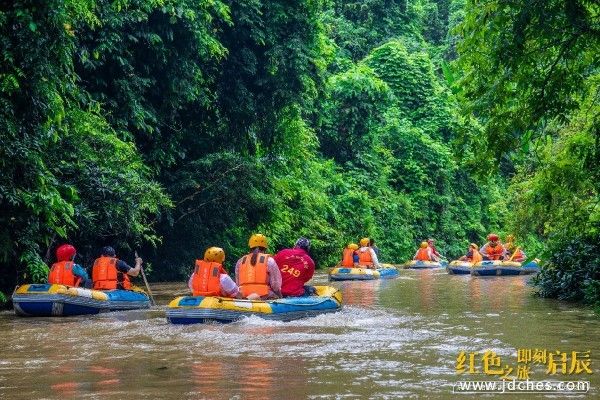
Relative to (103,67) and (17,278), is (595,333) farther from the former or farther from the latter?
(103,67)

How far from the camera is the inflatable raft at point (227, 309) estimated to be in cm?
1191

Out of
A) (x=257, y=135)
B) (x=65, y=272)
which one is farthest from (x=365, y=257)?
(x=65, y=272)

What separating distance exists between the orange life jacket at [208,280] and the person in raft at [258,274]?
0.39m

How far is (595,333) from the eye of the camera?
10.6 m

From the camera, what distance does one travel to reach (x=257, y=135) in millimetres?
23766

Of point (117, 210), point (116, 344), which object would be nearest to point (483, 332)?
point (116, 344)

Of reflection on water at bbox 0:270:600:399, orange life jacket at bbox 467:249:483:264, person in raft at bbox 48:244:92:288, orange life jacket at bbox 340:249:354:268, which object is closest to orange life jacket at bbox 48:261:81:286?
person in raft at bbox 48:244:92:288

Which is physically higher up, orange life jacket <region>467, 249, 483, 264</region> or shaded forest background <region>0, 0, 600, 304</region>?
shaded forest background <region>0, 0, 600, 304</region>

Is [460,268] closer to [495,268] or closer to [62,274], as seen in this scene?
[495,268]

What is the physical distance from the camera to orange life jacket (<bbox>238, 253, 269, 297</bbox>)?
12773mm

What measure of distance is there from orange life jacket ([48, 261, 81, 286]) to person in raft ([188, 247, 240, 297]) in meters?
2.94

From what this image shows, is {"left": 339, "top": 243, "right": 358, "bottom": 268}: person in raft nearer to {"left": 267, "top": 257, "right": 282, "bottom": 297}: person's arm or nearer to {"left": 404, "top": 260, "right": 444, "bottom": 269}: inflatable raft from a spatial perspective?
{"left": 404, "top": 260, "right": 444, "bottom": 269}: inflatable raft

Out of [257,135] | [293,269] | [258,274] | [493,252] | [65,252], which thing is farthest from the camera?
[493,252]

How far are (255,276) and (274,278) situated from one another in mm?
288
